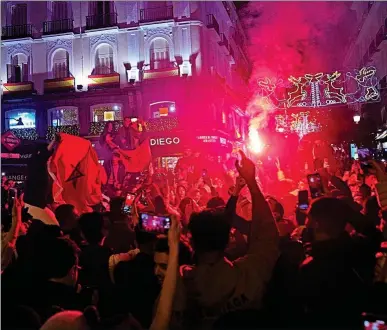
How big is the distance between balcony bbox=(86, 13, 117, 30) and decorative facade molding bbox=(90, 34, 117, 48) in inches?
20.8

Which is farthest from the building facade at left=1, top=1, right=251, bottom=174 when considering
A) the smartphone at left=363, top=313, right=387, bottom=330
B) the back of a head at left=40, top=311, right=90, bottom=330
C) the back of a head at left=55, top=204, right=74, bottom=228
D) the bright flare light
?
the back of a head at left=40, top=311, right=90, bottom=330

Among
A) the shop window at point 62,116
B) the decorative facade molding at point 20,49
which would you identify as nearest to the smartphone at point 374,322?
the shop window at point 62,116

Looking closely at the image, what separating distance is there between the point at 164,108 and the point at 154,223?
2246cm

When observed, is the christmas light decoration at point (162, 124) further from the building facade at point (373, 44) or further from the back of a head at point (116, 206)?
the back of a head at point (116, 206)

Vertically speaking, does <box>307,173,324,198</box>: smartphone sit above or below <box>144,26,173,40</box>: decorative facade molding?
below

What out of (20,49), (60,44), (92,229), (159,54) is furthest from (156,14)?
(92,229)

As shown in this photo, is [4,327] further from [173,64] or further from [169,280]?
[173,64]

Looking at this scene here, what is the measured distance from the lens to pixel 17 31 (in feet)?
87.8

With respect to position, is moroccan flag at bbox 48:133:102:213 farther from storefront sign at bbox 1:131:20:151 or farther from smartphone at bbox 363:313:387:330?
smartphone at bbox 363:313:387:330

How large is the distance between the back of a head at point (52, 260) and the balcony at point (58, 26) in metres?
25.5

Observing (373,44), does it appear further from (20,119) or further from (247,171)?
(247,171)

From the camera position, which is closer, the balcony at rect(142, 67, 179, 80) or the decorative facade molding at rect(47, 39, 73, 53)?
the balcony at rect(142, 67, 179, 80)

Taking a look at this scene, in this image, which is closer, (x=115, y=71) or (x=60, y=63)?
(x=115, y=71)

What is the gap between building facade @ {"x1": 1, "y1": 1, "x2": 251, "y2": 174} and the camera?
80.8 ft
